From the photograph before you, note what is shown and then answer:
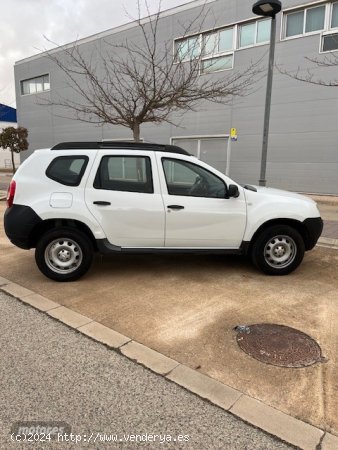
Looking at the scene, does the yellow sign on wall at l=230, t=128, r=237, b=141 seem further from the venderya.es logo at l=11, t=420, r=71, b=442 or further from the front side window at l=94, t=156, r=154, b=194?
the venderya.es logo at l=11, t=420, r=71, b=442

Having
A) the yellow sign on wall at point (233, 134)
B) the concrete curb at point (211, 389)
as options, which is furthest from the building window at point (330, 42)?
the concrete curb at point (211, 389)

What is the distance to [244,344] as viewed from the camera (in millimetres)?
3453

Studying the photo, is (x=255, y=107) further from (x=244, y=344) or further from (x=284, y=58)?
(x=244, y=344)

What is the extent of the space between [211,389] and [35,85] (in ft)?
87.4

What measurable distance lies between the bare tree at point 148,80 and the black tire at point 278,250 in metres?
5.11

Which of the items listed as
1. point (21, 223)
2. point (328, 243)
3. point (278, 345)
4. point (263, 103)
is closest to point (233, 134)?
point (263, 103)

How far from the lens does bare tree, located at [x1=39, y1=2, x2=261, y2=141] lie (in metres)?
9.47

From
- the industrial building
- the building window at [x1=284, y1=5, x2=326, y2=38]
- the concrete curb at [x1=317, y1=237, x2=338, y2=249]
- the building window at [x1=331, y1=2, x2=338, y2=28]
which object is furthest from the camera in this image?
the industrial building

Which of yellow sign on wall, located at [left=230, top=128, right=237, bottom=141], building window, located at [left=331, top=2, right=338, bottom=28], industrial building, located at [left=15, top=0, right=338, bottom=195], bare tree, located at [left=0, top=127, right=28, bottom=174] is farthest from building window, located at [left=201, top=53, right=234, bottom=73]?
bare tree, located at [left=0, top=127, right=28, bottom=174]

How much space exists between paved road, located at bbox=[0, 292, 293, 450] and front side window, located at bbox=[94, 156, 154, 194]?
Answer: 2143 millimetres

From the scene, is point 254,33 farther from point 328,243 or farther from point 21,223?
point 21,223

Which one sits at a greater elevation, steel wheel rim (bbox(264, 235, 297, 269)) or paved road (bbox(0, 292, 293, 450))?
steel wheel rim (bbox(264, 235, 297, 269))

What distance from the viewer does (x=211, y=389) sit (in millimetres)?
2789

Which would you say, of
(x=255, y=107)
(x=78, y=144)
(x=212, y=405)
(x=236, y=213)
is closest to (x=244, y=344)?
(x=212, y=405)
